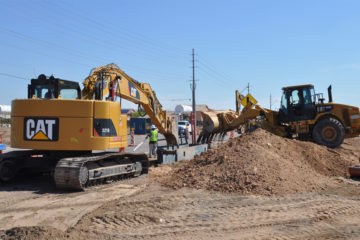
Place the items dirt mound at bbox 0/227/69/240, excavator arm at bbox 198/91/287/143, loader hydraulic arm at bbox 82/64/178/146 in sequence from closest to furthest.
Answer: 1. dirt mound at bbox 0/227/69/240
2. loader hydraulic arm at bbox 82/64/178/146
3. excavator arm at bbox 198/91/287/143

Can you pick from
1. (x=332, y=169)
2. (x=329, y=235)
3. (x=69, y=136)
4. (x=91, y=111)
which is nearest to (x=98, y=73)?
(x=91, y=111)

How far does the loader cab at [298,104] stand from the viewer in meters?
13.7

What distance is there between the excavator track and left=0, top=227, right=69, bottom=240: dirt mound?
7.79ft

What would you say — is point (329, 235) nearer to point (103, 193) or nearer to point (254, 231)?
point (254, 231)

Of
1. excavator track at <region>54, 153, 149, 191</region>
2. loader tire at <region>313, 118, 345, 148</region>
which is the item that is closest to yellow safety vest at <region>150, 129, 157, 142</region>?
excavator track at <region>54, 153, 149, 191</region>

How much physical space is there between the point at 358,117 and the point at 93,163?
11.0 metres

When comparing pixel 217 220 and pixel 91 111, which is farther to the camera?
pixel 91 111

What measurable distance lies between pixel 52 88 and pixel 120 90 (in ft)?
5.82

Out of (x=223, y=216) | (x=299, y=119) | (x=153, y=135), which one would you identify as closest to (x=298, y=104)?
(x=299, y=119)

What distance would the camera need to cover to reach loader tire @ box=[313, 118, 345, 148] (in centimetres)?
1281

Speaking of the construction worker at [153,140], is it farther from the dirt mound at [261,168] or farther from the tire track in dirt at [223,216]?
the tire track in dirt at [223,216]

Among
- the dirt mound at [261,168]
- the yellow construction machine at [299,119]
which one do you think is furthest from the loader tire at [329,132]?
the dirt mound at [261,168]

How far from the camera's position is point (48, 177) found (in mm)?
9055

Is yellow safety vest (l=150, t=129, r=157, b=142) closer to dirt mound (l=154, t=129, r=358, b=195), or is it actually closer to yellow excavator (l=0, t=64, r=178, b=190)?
yellow excavator (l=0, t=64, r=178, b=190)
